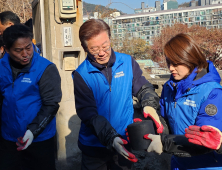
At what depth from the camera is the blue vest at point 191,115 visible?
1.74 meters

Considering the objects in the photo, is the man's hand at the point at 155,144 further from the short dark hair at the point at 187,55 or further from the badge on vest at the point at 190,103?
the short dark hair at the point at 187,55

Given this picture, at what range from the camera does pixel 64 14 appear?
3254 millimetres

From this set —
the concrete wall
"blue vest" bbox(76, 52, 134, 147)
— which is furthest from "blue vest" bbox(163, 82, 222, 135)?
the concrete wall

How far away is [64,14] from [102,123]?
1.85m

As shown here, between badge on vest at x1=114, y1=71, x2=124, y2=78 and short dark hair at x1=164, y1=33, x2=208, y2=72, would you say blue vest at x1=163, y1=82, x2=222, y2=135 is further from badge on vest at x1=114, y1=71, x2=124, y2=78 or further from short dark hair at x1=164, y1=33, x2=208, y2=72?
badge on vest at x1=114, y1=71, x2=124, y2=78

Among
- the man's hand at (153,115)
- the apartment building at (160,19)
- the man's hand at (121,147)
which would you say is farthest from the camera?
the apartment building at (160,19)

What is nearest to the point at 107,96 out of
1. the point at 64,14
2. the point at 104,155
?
the point at 104,155

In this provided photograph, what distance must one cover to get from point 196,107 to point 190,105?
0.05 m

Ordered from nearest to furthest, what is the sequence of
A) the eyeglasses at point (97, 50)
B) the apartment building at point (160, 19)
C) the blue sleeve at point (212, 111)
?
the blue sleeve at point (212, 111), the eyeglasses at point (97, 50), the apartment building at point (160, 19)

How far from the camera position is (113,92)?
6.87ft

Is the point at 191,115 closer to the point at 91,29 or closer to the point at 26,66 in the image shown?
the point at 91,29

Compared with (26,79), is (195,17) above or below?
above

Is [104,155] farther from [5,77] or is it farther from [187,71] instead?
[5,77]

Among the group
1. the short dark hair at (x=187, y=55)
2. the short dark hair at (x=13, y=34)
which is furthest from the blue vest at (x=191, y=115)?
the short dark hair at (x=13, y=34)
